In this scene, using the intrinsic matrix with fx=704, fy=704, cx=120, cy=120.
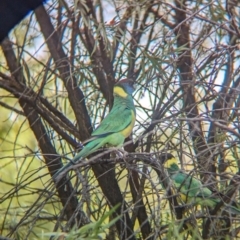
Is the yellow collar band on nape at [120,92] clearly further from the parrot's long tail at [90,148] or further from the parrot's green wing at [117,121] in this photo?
the parrot's long tail at [90,148]

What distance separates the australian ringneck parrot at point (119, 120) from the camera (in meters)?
3.06

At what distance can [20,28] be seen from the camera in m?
3.54

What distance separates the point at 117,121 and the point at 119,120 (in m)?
0.01

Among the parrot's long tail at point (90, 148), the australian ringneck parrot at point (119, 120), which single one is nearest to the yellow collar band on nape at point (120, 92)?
the australian ringneck parrot at point (119, 120)

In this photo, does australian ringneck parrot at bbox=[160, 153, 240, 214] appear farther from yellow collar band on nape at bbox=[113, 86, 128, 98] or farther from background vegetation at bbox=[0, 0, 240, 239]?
yellow collar band on nape at bbox=[113, 86, 128, 98]

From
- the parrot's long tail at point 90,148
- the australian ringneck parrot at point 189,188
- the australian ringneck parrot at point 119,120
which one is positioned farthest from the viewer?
the australian ringneck parrot at point 119,120

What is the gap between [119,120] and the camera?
3.14 m

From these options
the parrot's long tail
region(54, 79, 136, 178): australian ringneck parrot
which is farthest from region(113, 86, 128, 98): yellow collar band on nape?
the parrot's long tail

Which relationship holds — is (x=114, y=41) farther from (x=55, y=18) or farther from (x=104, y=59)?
(x=55, y=18)

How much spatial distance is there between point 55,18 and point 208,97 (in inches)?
41.6

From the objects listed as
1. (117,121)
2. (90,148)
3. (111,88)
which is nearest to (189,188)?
(90,148)

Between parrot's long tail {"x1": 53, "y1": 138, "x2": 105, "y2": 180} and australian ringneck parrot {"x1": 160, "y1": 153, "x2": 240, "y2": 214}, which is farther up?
parrot's long tail {"x1": 53, "y1": 138, "x2": 105, "y2": 180}

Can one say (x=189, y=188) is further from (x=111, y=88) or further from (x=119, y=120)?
(x=111, y=88)

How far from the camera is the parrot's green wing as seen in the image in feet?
10.1
